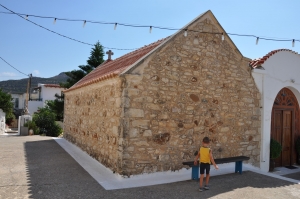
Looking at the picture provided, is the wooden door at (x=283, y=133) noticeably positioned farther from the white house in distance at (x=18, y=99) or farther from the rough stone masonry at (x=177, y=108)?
the white house in distance at (x=18, y=99)

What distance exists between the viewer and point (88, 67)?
2186 cm

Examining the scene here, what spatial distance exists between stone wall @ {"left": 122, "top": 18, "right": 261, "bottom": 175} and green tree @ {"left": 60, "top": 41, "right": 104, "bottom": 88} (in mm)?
15910

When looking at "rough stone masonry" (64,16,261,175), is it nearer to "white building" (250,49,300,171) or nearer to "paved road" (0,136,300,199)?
"white building" (250,49,300,171)

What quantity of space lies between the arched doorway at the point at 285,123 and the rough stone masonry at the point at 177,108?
4.30ft

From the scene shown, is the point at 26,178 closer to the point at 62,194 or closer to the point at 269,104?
the point at 62,194

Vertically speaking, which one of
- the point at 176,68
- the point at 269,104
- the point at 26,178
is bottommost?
the point at 26,178

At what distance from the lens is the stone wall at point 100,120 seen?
620 centimetres

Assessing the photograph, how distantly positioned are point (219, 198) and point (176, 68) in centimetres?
327

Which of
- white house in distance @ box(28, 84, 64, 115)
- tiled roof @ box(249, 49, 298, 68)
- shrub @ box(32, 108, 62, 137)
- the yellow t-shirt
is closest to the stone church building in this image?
tiled roof @ box(249, 49, 298, 68)

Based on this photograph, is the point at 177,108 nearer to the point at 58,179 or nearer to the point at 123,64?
the point at 123,64

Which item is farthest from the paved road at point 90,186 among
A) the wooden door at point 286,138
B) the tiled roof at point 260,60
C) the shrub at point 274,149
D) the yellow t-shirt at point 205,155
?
the tiled roof at point 260,60

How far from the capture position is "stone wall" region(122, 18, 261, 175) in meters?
6.02

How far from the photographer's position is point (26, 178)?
235 inches

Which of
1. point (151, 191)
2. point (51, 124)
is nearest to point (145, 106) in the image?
point (151, 191)
